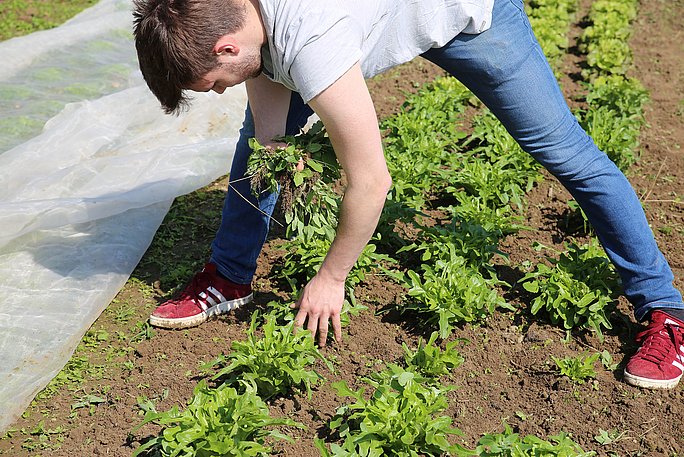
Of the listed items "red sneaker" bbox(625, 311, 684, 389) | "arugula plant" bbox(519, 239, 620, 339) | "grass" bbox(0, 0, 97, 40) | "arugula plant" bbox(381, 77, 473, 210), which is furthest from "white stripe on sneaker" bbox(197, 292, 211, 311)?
"grass" bbox(0, 0, 97, 40)

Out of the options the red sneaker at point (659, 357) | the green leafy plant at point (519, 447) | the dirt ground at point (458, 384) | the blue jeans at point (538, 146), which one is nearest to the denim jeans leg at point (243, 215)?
the blue jeans at point (538, 146)

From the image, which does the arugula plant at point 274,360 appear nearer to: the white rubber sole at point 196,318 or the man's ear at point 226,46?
the white rubber sole at point 196,318

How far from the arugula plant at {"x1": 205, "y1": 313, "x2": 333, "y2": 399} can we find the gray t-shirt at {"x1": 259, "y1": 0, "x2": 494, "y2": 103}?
2.90 ft

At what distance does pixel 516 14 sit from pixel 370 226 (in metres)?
0.93

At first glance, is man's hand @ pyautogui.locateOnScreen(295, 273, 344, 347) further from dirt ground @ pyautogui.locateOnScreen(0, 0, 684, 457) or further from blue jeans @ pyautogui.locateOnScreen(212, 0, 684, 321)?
blue jeans @ pyautogui.locateOnScreen(212, 0, 684, 321)

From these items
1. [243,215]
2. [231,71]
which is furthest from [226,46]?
[243,215]

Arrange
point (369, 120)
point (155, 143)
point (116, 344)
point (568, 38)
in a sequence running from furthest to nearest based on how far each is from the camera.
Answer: point (568, 38), point (155, 143), point (116, 344), point (369, 120)

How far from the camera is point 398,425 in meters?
2.51

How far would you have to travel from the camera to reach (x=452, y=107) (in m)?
4.96

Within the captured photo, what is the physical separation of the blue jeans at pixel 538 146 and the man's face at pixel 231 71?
2.00 feet

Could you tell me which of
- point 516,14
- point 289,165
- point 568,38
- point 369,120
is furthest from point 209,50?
point 568,38

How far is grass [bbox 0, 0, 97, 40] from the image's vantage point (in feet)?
20.8

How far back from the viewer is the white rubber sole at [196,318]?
3332 mm

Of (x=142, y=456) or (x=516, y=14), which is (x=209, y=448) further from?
(x=516, y=14)
